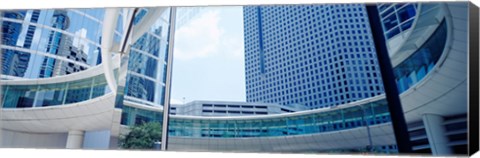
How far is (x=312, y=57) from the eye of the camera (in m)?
36.4

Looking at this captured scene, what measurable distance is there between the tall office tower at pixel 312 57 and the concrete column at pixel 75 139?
90.7 feet

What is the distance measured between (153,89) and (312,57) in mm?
31538

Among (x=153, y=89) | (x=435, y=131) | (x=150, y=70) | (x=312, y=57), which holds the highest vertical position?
(x=312, y=57)

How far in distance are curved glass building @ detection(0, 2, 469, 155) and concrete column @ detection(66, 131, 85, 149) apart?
28 mm

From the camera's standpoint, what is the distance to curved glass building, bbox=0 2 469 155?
132 inches

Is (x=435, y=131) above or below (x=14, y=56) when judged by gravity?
below

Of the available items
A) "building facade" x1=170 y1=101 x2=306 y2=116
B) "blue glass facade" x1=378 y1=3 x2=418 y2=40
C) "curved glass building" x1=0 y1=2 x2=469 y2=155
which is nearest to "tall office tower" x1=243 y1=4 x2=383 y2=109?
"building facade" x1=170 y1=101 x2=306 y2=116

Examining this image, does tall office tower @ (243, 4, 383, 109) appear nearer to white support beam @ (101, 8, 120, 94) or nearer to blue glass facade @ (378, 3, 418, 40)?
blue glass facade @ (378, 3, 418, 40)

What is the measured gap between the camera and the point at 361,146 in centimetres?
1228

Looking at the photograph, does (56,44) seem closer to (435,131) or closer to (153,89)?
(153,89)

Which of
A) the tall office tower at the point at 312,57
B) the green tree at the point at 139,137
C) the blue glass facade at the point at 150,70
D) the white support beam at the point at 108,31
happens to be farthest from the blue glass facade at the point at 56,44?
the tall office tower at the point at 312,57

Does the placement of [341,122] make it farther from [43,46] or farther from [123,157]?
[123,157]

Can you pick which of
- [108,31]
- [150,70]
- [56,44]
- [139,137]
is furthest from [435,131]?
[56,44]

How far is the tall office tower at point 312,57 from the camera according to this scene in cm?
3241
